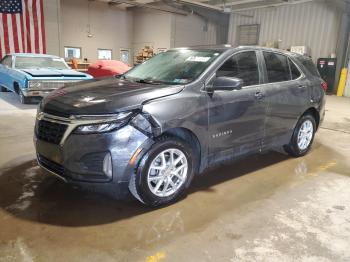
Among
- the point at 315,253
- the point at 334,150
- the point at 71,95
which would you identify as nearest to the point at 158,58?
the point at 71,95

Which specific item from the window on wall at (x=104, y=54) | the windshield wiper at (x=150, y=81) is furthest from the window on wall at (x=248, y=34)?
the windshield wiper at (x=150, y=81)

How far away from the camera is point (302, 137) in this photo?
164 inches

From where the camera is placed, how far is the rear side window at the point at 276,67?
3508mm

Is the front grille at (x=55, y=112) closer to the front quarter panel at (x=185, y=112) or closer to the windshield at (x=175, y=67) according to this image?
the front quarter panel at (x=185, y=112)

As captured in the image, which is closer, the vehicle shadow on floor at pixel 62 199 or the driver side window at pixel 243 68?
the vehicle shadow on floor at pixel 62 199

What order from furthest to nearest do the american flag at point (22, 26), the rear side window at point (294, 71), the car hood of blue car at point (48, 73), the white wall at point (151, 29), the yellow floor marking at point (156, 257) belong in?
the white wall at point (151, 29), the american flag at point (22, 26), the car hood of blue car at point (48, 73), the rear side window at point (294, 71), the yellow floor marking at point (156, 257)

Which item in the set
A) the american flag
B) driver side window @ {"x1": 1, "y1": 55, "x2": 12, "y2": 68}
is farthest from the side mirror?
the american flag

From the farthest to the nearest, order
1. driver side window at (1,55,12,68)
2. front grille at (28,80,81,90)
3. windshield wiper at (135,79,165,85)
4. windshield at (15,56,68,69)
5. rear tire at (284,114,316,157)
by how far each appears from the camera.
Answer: driver side window at (1,55,12,68), windshield at (15,56,68,69), front grille at (28,80,81,90), rear tire at (284,114,316,157), windshield wiper at (135,79,165,85)

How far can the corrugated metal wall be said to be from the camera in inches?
505

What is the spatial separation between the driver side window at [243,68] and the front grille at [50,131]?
1.53 m

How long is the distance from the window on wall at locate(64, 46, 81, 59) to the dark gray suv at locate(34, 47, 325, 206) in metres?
14.9

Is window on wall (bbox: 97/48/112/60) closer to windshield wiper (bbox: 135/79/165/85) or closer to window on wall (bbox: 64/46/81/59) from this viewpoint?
window on wall (bbox: 64/46/81/59)

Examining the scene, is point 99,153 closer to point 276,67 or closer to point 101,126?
point 101,126

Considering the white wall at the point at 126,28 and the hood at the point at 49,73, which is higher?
the white wall at the point at 126,28
